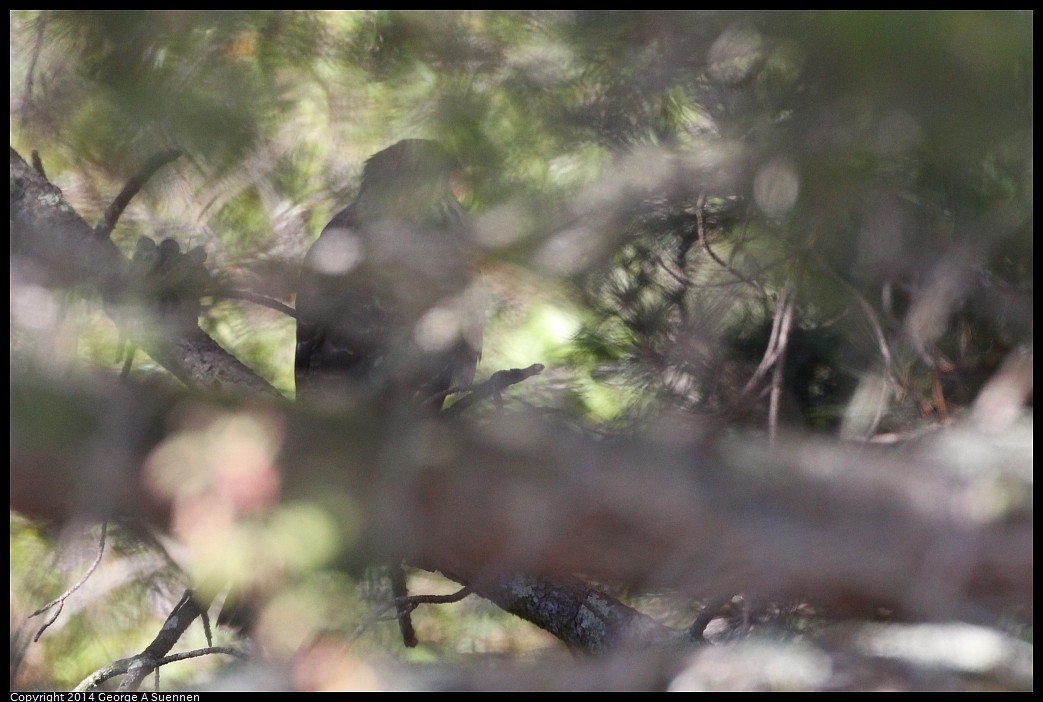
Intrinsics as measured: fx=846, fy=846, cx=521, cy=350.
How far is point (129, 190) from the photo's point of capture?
86.0 inches

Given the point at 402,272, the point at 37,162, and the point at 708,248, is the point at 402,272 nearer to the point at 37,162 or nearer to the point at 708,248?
the point at 708,248

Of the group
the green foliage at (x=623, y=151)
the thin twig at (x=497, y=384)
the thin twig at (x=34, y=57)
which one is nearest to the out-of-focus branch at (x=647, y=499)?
the green foliage at (x=623, y=151)

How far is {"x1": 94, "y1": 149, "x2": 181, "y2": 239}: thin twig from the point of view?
1792mm

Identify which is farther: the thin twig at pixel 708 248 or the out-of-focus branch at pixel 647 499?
the thin twig at pixel 708 248

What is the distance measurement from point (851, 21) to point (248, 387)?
218 centimetres

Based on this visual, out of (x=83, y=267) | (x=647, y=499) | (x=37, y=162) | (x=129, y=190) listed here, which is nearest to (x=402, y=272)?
(x=647, y=499)

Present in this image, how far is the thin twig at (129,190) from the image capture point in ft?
5.88

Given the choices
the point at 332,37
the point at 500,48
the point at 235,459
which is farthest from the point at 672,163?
the point at 235,459

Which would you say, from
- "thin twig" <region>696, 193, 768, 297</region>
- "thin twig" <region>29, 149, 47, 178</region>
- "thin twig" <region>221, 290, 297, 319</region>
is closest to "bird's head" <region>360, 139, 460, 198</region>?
"thin twig" <region>221, 290, 297, 319</region>

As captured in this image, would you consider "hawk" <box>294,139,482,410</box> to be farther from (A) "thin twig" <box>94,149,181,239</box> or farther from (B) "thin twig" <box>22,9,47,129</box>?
(B) "thin twig" <box>22,9,47,129</box>

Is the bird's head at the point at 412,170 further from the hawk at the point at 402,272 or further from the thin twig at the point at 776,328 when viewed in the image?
the thin twig at the point at 776,328

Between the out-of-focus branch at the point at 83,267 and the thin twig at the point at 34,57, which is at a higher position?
the thin twig at the point at 34,57

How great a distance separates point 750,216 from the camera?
72.9 inches

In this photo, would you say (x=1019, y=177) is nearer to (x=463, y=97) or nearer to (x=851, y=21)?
(x=851, y=21)
